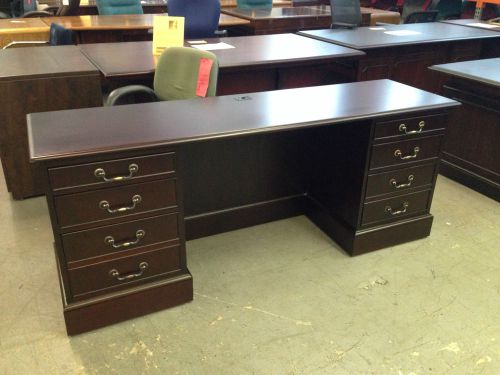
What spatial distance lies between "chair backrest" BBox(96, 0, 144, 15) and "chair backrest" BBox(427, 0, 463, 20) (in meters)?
3.60

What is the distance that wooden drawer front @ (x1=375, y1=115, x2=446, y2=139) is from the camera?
1.96 metres

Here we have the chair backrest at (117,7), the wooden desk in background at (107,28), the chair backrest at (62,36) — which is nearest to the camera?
the chair backrest at (62,36)

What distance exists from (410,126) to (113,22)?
3.15 m

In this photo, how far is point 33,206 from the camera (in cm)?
253

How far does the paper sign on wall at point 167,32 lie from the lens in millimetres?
2623

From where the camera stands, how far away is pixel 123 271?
1.69m

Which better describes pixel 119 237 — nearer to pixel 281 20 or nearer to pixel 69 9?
pixel 281 20

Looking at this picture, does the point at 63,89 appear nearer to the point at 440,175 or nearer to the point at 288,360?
the point at 288,360

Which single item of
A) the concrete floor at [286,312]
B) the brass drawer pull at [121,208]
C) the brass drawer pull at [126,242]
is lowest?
the concrete floor at [286,312]

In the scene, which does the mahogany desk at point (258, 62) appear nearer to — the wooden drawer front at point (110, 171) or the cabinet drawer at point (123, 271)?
the wooden drawer front at point (110, 171)

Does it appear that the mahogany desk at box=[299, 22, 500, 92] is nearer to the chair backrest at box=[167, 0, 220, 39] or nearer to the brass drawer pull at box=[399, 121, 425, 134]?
the chair backrest at box=[167, 0, 220, 39]

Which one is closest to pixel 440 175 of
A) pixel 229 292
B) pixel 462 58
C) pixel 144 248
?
pixel 462 58

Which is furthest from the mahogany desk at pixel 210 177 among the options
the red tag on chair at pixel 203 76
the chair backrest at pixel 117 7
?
the chair backrest at pixel 117 7

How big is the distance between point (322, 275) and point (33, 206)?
5.34 feet
